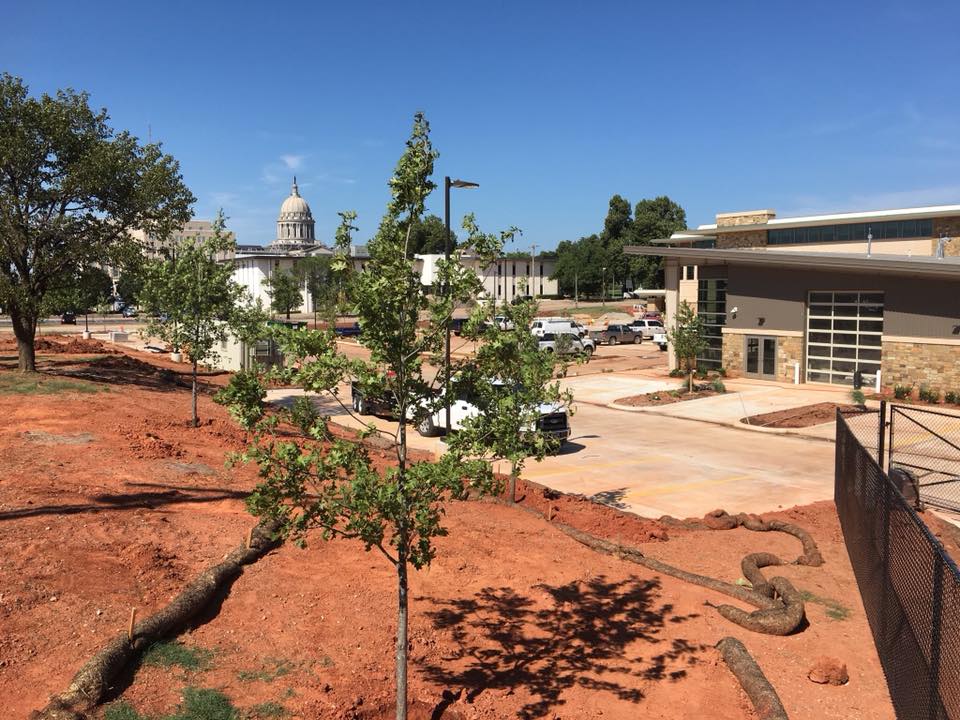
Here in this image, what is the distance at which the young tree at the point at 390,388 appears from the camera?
19.5 ft

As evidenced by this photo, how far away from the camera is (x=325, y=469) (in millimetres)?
6059

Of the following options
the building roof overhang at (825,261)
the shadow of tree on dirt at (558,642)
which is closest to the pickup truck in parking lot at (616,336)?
the building roof overhang at (825,261)

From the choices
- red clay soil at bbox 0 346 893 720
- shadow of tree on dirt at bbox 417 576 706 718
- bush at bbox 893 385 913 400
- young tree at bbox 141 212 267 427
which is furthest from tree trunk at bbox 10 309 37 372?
bush at bbox 893 385 913 400

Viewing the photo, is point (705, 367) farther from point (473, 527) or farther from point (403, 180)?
Answer: point (403, 180)

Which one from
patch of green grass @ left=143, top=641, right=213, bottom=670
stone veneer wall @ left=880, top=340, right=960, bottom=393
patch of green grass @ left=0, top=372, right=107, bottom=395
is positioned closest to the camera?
patch of green grass @ left=143, top=641, right=213, bottom=670

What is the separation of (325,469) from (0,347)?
3784 cm

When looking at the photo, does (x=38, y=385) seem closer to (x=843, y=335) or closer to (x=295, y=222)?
(x=843, y=335)

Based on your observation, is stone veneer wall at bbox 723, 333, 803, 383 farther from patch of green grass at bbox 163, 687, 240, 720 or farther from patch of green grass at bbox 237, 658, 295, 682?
patch of green grass at bbox 163, 687, 240, 720

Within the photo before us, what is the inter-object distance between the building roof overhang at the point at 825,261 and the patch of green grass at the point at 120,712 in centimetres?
2882

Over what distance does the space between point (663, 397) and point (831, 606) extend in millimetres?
20897

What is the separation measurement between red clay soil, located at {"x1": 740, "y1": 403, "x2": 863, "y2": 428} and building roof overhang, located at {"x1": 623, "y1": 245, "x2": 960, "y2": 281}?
6.12m

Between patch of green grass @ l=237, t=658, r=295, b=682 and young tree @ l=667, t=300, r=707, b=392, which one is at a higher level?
young tree @ l=667, t=300, r=707, b=392

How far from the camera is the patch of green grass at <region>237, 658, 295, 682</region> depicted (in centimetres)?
726

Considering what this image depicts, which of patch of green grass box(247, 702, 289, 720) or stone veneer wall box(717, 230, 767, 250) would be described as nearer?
patch of green grass box(247, 702, 289, 720)
